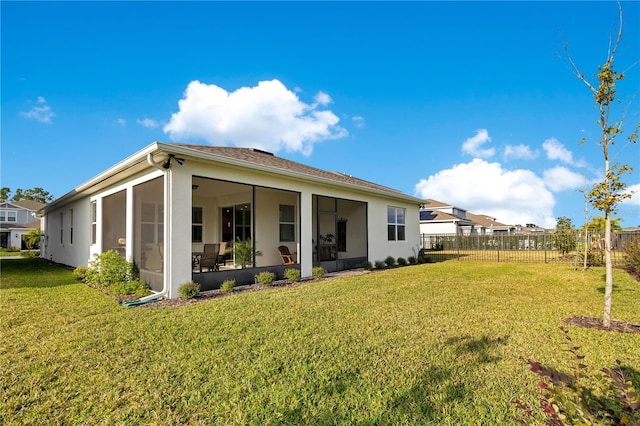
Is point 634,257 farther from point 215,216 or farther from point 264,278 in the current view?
point 215,216

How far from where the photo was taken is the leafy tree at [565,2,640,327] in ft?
16.5

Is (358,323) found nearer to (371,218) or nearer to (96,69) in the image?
(371,218)

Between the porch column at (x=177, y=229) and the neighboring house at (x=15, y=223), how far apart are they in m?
42.0

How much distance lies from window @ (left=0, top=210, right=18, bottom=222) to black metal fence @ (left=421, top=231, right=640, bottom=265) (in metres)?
49.5

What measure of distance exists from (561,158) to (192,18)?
14142 millimetres

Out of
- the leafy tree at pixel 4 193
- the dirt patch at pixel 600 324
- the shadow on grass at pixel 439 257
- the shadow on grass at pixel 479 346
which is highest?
the leafy tree at pixel 4 193

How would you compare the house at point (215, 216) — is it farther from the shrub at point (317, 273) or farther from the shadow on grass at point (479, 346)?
the shadow on grass at point (479, 346)

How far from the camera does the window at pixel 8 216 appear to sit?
39969 millimetres

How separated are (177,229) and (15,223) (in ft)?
155

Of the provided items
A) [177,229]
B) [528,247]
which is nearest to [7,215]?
[177,229]

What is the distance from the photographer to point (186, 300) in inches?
281

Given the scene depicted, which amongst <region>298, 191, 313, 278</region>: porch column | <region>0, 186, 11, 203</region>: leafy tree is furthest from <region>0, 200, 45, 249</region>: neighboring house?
<region>298, 191, 313, 278</region>: porch column

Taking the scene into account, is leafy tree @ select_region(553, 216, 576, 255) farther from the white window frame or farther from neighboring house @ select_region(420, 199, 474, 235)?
neighboring house @ select_region(420, 199, 474, 235)

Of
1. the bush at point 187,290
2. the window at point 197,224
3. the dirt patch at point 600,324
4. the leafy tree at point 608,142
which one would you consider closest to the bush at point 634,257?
the dirt patch at point 600,324
